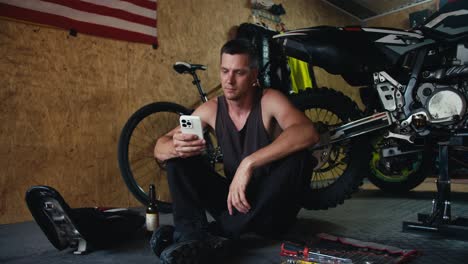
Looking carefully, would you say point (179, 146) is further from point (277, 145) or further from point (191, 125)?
point (277, 145)

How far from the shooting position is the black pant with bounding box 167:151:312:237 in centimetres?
141

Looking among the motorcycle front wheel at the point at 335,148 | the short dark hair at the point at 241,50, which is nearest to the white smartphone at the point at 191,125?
the short dark hair at the point at 241,50

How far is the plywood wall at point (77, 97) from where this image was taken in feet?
7.11

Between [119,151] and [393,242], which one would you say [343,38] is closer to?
[393,242]

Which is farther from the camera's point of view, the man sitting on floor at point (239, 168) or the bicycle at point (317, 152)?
the bicycle at point (317, 152)

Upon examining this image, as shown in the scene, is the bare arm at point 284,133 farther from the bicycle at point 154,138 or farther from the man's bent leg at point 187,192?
the bicycle at point 154,138

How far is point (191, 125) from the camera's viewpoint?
4.52 feet

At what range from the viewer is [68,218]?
4.66ft

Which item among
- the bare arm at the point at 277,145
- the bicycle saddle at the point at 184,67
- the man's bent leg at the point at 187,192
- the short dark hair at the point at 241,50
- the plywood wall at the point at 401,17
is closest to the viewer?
the bare arm at the point at 277,145

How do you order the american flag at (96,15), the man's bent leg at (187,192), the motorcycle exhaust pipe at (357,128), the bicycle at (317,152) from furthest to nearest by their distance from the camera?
the american flag at (96,15)
the bicycle at (317,152)
the motorcycle exhaust pipe at (357,128)
the man's bent leg at (187,192)

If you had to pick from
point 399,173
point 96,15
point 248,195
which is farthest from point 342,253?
point 96,15

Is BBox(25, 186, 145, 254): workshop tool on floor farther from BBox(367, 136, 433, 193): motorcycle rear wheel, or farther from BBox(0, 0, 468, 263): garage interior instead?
BBox(367, 136, 433, 193): motorcycle rear wheel

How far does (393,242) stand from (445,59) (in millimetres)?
1043

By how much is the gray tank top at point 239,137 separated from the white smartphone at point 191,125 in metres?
0.25
